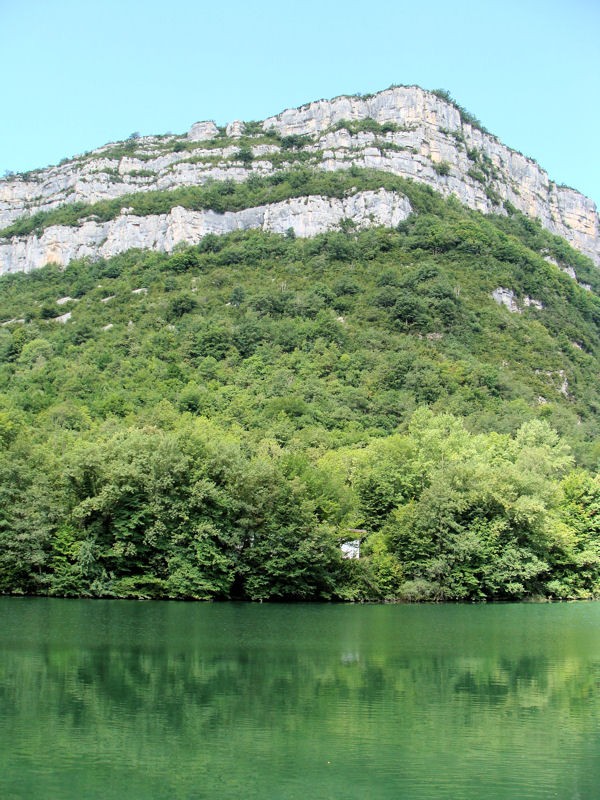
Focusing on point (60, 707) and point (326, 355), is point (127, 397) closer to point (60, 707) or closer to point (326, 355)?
point (326, 355)

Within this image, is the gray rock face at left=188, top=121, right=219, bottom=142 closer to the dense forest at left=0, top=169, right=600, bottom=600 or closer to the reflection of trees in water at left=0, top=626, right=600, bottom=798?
the dense forest at left=0, top=169, right=600, bottom=600

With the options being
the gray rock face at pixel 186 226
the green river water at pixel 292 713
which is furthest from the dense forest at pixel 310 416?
the green river water at pixel 292 713

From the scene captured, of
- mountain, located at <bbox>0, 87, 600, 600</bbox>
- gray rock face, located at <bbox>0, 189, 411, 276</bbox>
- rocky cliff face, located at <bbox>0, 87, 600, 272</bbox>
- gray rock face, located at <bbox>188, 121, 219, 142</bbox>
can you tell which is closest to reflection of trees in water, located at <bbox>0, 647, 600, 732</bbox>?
mountain, located at <bbox>0, 87, 600, 600</bbox>

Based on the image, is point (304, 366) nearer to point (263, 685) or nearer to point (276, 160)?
point (276, 160)

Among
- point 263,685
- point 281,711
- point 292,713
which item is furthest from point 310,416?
point 292,713

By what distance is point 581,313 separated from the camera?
381ft

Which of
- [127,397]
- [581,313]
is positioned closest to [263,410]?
[127,397]

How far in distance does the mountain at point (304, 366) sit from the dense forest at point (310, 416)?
0.23m

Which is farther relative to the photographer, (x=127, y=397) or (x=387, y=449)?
(x=127, y=397)

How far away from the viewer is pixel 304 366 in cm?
8731

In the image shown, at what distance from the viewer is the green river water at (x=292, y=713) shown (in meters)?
14.0

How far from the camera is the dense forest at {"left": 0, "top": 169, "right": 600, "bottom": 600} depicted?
46594mm

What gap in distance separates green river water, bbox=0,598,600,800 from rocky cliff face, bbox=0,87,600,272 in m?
97.8

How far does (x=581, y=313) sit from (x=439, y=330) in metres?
30.0
